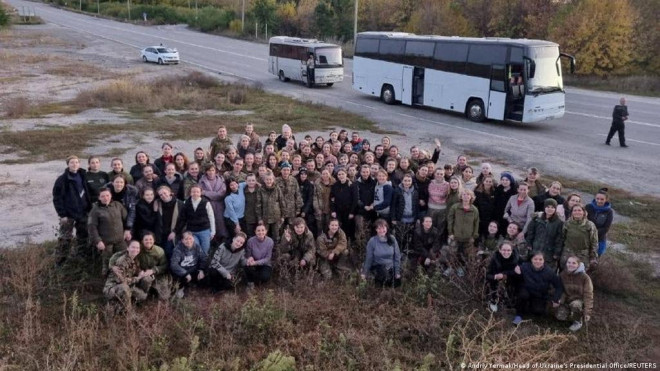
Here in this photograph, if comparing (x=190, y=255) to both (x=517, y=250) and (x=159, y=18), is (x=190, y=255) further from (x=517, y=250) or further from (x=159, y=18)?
(x=159, y=18)

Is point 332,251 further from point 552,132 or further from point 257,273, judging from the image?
point 552,132

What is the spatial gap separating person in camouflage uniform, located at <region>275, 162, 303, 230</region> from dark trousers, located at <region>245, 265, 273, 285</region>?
1022 millimetres

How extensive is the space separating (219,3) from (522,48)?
71.2 metres


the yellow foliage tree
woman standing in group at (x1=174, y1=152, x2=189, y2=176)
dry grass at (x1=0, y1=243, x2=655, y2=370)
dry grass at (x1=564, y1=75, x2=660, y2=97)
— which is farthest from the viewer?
the yellow foliage tree

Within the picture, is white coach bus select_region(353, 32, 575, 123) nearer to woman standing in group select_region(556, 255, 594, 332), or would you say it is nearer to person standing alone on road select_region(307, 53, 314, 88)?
person standing alone on road select_region(307, 53, 314, 88)

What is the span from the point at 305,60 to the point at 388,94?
6445mm

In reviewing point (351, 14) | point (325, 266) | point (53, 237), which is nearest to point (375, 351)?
point (325, 266)

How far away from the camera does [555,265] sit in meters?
8.19

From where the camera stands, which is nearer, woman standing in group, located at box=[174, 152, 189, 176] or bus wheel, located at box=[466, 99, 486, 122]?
woman standing in group, located at box=[174, 152, 189, 176]

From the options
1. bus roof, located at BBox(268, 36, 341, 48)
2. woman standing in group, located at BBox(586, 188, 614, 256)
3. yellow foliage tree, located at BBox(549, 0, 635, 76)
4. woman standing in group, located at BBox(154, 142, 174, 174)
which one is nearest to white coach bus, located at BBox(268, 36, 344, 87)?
bus roof, located at BBox(268, 36, 341, 48)

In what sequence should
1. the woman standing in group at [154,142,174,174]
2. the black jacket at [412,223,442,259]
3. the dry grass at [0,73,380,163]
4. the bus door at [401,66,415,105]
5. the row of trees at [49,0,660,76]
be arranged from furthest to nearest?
the row of trees at [49,0,660,76] → the bus door at [401,66,415,105] → the dry grass at [0,73,380,163] → the woman standing in group at [154,142,174,174] → the black jacket at [412,223,442,259]

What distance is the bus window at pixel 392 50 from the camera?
82.3 feet

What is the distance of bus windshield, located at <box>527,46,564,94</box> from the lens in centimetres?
1962

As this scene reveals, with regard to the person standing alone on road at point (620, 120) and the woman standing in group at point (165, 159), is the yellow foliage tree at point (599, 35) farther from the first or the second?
the woman standing in group at point (165, 159)
